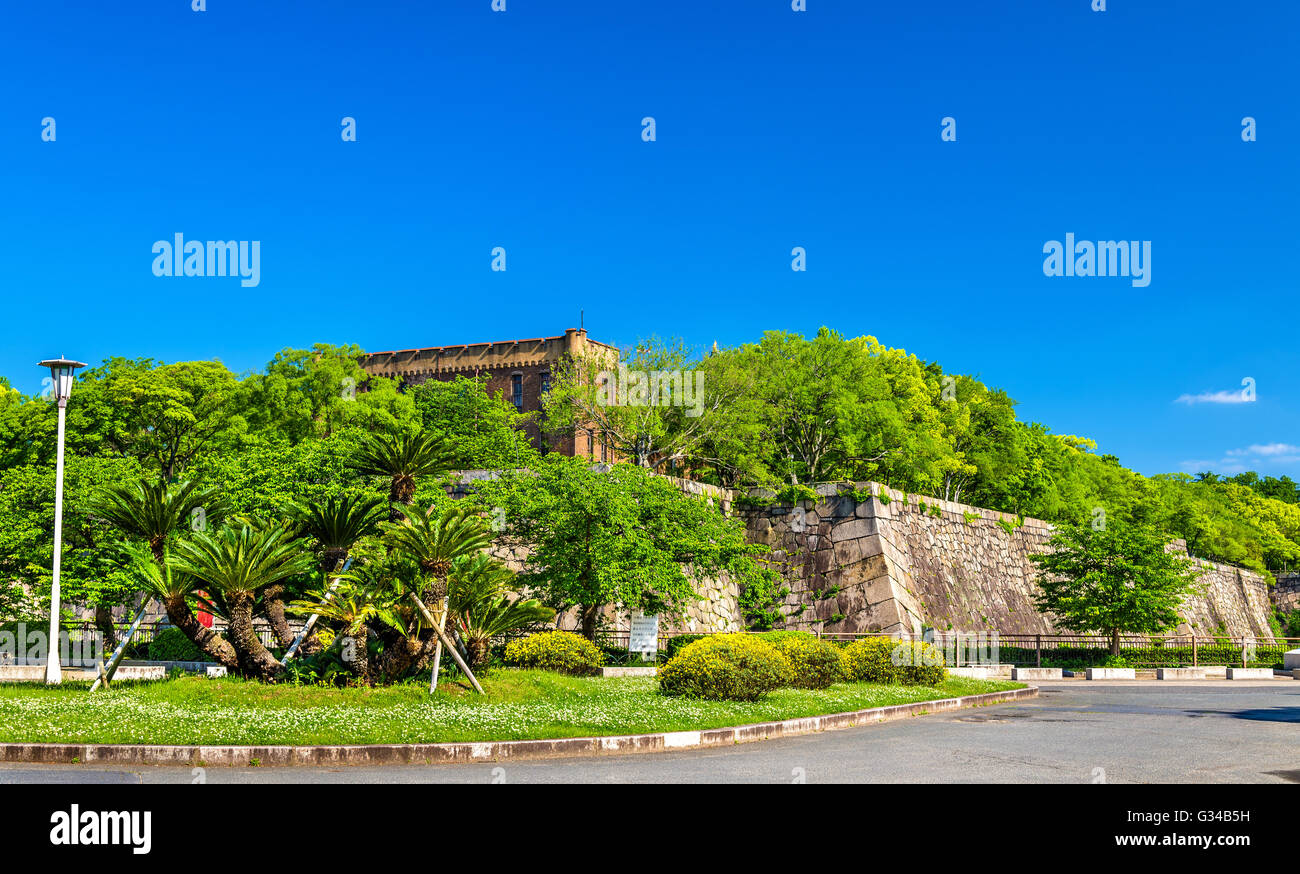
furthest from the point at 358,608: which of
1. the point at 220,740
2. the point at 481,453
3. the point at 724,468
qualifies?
the point at 481,453

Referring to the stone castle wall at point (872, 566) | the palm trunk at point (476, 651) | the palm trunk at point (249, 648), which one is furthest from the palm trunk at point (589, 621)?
the palm trunk at point (249, 648)

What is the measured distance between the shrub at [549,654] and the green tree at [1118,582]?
2067 cm

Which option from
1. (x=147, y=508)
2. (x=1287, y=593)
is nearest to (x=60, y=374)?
(x=147, y=508)

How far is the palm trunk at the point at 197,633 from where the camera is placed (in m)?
16.4

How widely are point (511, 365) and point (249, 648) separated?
63.9 meters

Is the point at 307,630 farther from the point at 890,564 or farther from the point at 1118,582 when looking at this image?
the point at 1118,582

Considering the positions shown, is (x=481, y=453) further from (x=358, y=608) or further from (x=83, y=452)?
(x=358, y=608)

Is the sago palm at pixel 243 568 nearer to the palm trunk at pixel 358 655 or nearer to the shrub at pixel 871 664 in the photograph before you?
the palm trunk at pixel 358 655

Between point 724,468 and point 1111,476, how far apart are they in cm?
4431

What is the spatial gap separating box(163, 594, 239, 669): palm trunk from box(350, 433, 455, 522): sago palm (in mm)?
3636

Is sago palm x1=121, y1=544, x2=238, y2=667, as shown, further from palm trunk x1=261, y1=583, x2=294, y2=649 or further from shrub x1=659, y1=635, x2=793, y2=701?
shrub x1=659, y1=635, x2=793, y2=701

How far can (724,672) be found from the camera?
17.9 m

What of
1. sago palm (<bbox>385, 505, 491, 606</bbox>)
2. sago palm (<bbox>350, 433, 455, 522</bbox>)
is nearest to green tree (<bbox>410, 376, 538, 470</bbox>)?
sago palm (<bbox>350, 433, 455, 522</bbox>)

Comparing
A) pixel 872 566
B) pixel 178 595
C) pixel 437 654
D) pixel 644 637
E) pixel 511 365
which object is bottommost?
pixel 644 637
